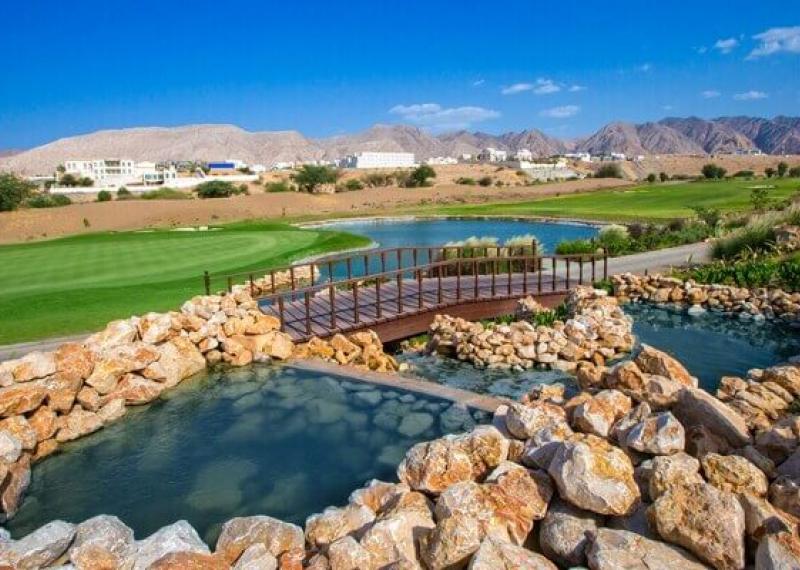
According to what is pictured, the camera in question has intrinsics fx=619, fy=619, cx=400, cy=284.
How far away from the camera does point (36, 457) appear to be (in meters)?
7.27

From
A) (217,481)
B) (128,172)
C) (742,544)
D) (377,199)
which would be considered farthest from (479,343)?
(128,172)

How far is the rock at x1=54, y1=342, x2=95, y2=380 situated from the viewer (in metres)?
8.02

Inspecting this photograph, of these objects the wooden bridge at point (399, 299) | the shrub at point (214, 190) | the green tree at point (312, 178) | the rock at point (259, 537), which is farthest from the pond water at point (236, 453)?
the green tree at point (312, 178)

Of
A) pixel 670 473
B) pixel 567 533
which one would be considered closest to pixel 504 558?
pixel 567 533

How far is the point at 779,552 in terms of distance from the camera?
3.56 metres

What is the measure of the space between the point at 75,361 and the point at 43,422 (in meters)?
0.92

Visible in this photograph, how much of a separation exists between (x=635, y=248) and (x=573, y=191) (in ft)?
180

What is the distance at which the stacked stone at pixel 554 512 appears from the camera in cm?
392

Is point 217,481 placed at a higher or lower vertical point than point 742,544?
lower

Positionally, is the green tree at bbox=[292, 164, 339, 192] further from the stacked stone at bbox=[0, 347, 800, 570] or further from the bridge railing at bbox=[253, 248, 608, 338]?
the stacked stone at bbox=[0, 347, 800, 570]

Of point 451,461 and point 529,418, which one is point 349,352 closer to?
point 529,418

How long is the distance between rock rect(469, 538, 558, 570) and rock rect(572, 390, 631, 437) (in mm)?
1747

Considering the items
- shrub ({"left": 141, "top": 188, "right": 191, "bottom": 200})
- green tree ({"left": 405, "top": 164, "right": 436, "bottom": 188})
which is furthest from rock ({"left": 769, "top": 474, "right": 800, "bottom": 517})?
green tree ({"left": 405, "top": 164, "right": 436, "bottom": 188})

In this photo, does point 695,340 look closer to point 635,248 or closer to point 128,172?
point 635,248
